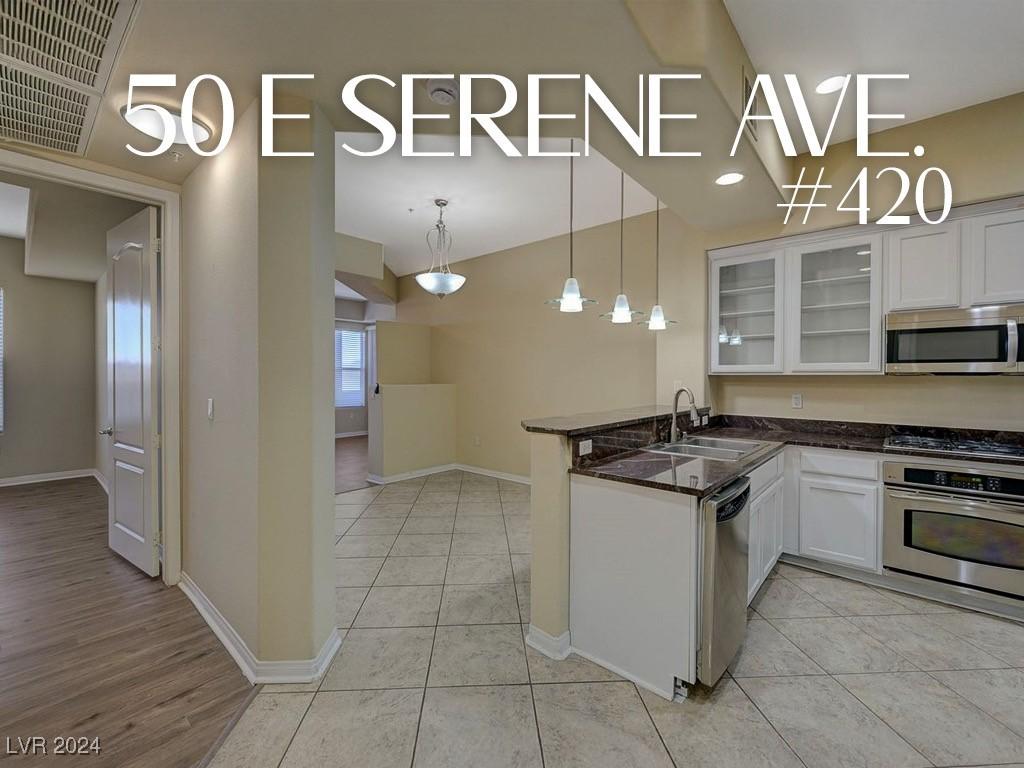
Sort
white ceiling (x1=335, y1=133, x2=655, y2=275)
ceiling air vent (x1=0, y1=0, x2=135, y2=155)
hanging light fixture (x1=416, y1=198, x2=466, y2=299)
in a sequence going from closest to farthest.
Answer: ceiling air vent (x1=0, y1=0, x2=135, y2=155)
white ceiling (x1=335, y1=133, x2=655, y2=275)
hanging light fixture (x1=416, y1=198, x2=466, y2=299)

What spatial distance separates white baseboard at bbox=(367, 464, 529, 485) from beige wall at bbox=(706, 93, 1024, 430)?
2.77 metres

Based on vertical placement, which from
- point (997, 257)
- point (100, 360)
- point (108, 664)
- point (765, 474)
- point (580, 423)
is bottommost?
point (108, 664)

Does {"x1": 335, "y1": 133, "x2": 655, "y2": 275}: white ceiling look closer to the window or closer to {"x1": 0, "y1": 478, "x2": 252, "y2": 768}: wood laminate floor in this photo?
{"x1": 0, "y1": 478, "x2": 252, "y2": 768}: wood laminate floor

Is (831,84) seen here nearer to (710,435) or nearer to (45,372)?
(710,435)

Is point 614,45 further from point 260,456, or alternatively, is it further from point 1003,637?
point 1003,637

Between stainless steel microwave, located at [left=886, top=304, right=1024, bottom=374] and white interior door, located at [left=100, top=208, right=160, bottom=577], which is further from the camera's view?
white interior door, located at [left=100, top=208, right=160, bottom=577]

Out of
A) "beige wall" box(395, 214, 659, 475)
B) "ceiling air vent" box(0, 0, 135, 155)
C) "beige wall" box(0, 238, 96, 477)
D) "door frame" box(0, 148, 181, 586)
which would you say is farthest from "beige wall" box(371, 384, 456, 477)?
"beige wall" box(0, 238, 96, 477)

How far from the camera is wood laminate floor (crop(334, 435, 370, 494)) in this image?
17.1 ft

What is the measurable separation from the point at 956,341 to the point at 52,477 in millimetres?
8929

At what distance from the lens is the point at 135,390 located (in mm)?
2908

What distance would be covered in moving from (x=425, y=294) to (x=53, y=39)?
190 inches

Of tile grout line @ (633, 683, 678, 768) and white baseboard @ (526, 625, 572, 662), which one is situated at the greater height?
white baseboard @ (526, 625, 572, 662)

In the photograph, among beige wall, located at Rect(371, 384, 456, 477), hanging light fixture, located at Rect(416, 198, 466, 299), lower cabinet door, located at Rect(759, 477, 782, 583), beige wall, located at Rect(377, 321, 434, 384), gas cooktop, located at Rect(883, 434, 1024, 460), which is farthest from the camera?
beige wall, located at Rect(377, 321, 434, 384)

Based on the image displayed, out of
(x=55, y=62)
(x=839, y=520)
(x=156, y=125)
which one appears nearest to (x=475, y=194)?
(x=156, y=125)
